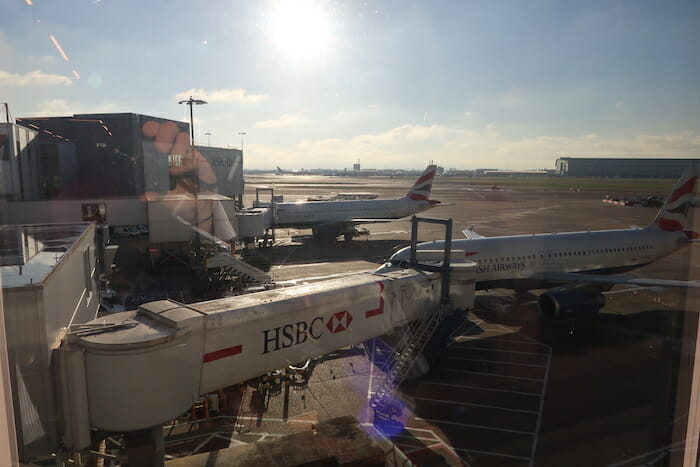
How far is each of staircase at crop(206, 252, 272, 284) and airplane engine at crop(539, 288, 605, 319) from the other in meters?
14.7

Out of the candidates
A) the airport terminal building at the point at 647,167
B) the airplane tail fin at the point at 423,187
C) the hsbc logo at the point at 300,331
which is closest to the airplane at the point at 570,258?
the airport terminal building at the point at 647,167

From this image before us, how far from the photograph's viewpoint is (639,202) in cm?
7425

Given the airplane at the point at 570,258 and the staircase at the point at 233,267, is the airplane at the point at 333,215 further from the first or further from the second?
the airplane at the point at 570,258

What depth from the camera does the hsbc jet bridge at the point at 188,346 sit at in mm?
5840

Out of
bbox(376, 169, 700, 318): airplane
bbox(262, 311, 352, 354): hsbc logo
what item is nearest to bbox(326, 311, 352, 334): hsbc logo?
bbox(262, 311, 352, 354): hsbc logo

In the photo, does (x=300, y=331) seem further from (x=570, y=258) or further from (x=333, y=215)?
(x=333, y=215)

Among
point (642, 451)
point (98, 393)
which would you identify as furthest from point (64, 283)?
point (642, 451)

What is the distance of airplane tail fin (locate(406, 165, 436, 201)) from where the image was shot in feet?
158

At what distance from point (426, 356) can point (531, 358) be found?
4364 mm

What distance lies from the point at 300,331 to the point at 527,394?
870cm

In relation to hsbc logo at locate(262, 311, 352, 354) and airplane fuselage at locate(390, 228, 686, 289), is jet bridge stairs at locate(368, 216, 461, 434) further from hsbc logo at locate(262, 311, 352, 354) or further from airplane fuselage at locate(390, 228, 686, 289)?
airplane fuselage at locate(390, 228, 686, 289)

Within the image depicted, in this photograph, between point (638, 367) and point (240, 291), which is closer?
point (638, 367)

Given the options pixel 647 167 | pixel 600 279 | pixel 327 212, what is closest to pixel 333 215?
pixel 327 212

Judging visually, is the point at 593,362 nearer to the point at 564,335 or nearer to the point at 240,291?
the point at 564,335
